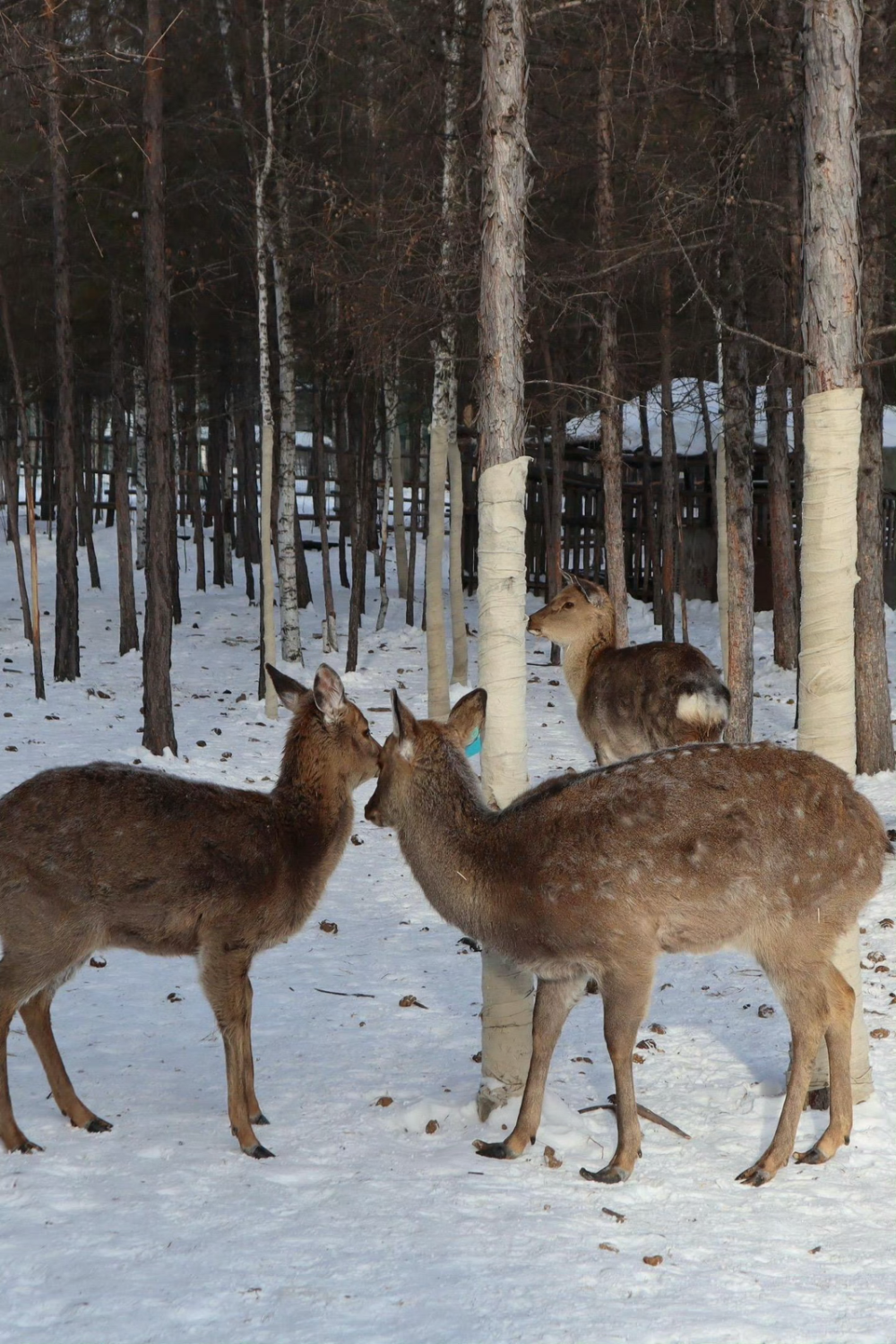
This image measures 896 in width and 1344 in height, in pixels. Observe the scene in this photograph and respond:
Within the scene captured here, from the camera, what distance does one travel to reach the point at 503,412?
6812 mm

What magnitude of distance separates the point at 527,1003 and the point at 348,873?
5249 millimetres

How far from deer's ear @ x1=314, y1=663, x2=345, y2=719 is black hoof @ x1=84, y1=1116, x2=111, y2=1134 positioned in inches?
80.4

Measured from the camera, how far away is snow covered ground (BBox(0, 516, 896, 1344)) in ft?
14.1

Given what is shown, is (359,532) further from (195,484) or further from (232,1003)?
(232,1003)

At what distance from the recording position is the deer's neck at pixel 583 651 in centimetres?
1282

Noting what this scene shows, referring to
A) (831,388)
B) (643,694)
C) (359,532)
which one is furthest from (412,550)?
(831,388)

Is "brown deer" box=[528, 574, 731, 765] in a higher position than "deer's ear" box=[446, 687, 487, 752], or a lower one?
lower

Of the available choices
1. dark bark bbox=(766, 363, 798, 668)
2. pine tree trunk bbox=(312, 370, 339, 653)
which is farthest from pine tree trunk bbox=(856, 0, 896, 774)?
pine tree trunk bbox=(312, 370, 339, 653)

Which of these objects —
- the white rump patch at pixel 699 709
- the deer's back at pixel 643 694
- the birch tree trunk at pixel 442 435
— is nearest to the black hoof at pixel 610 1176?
the deer's back at pixel 643 694

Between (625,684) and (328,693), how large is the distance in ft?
18.7

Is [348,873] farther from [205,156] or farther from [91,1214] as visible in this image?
[205,156]

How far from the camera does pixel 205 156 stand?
24.6 metres

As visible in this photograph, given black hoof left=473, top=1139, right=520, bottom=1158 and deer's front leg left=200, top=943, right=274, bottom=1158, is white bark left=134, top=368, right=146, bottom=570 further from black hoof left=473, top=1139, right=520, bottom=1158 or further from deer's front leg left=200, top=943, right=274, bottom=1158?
black hoof left=473, top=1139, right=520, bottom=1158

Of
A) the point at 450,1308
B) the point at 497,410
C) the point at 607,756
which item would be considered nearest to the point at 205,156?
the point at 607,756
